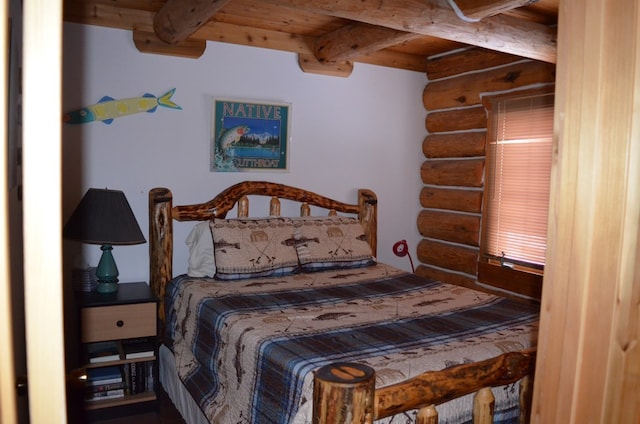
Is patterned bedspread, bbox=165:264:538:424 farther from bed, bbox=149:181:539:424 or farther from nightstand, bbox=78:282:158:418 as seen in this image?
nightstand, bbox=78:282:158:418

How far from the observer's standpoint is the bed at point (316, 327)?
150 cm

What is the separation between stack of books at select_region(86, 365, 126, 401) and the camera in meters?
2.76

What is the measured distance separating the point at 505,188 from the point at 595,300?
303 cm

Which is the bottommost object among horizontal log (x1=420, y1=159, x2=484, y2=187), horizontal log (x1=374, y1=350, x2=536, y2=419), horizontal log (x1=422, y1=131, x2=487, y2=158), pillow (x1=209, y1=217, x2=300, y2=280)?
horizontal log (x1=374, y1=350, x2=536, y2=419)

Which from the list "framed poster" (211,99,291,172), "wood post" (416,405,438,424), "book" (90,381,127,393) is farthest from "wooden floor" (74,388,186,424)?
"wood post" (416,405,438,424)

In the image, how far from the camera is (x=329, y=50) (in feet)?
11.7

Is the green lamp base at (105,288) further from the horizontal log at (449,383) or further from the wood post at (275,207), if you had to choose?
the horizontal log at (449,383)

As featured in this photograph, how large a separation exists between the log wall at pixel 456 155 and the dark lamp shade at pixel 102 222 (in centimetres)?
246

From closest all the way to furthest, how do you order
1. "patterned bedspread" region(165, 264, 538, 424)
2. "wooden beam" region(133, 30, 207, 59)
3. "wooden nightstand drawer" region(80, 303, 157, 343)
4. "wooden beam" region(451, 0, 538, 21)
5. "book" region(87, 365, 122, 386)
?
"patterned bedspread" region(165, 264, 538, 424) < "wooden beam" region(451, 0, 538, 21) < "wooden nightstand drawer" region(80, 303, 157, 343) < "book" region(87, 365, 122, 386) < "wooden beam" region(133, 30, 207, 59)

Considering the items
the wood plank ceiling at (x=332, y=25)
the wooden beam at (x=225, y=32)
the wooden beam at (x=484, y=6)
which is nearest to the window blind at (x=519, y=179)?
the wood plank ceiling at (x=332, y=25)

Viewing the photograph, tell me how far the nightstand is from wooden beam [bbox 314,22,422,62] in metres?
2.04

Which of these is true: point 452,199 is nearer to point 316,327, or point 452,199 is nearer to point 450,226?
point 450,226

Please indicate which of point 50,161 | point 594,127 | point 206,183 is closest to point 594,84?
point 594,127

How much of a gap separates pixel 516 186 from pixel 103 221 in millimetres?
2730
